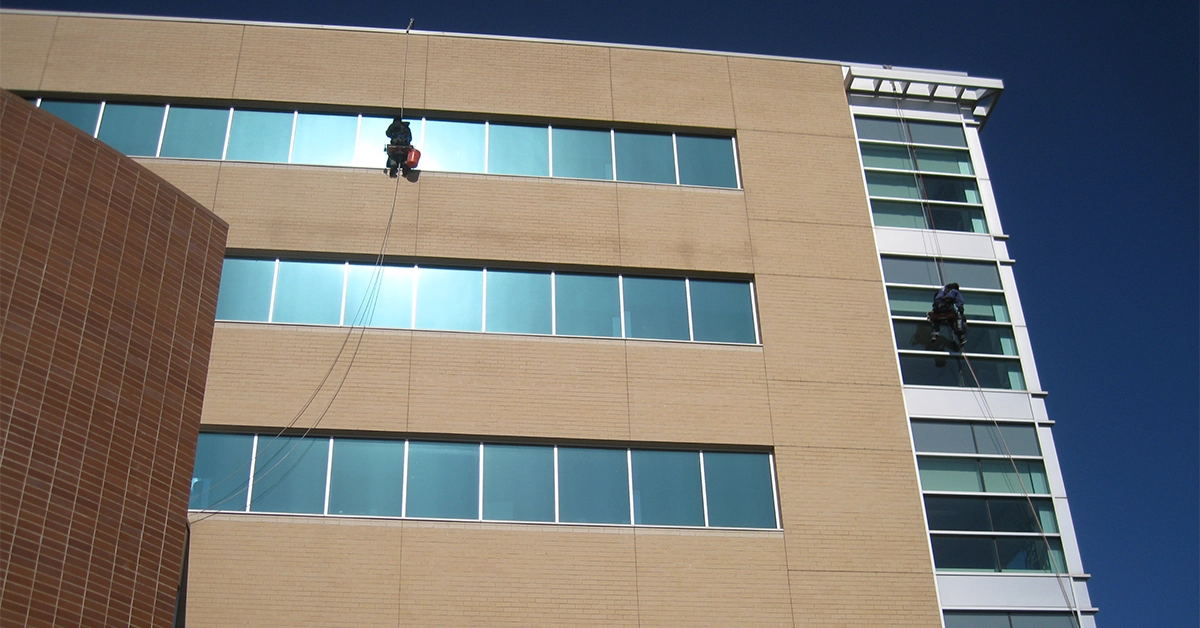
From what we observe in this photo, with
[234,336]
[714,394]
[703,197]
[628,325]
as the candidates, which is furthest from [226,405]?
[703,197]

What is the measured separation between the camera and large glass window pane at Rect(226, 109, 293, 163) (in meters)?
20.8

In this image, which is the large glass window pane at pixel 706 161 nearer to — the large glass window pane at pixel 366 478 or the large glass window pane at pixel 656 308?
the large glass window pane at pixel 656 308

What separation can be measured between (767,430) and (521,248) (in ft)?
19.3

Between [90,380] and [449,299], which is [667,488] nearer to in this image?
[449,299]

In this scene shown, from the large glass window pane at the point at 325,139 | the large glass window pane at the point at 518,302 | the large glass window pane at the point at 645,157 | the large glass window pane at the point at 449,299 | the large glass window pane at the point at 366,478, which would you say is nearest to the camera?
the large glass window pane at the point at 366,478

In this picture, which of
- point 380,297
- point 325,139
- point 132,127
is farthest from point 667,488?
point 132,127

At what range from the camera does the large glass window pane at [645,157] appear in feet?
71.3

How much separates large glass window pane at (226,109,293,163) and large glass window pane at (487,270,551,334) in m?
5.11

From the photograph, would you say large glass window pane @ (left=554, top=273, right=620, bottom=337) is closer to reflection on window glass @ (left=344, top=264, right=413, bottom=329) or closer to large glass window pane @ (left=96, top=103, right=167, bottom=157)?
reflection on window glass @ (left=344, top=264, right=413, bottom=329)

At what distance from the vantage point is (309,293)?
63.8 feet

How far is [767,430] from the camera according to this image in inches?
746

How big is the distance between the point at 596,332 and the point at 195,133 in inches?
361

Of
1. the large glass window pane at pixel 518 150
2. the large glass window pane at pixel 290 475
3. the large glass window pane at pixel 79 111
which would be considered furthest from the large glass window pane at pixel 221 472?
the large glass window pane at pixel 79 111

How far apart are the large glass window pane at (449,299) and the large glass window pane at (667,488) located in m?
4.10
